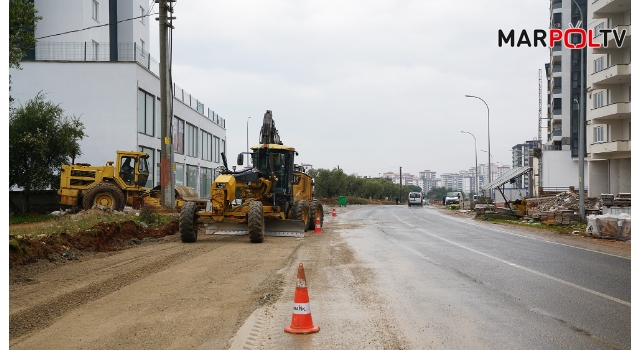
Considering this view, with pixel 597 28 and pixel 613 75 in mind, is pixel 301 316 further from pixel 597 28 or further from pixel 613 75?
pixel 597 28

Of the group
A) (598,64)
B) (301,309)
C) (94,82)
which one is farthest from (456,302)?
(598,64)

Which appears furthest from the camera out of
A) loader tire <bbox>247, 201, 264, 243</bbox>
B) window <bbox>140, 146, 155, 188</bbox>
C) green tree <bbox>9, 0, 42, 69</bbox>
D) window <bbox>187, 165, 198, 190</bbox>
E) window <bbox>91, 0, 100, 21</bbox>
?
window <bbox>187, 165, 198, 190</bbox>

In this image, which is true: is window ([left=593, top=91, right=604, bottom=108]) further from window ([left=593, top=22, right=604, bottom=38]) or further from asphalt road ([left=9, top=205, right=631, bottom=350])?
asphalt road ([left=9, top=205, right=631, bottom=350])

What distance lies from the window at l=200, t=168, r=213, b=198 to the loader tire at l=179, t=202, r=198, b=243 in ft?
123

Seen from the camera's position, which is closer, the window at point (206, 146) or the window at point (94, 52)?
the window at point (94, 52)

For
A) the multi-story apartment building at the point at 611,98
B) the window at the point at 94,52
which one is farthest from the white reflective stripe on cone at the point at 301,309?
the multi-story apartment building at the point at 611,98

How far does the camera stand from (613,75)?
46562 mm

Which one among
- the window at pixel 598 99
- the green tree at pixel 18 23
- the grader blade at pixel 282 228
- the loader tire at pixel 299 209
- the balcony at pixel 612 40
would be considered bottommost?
the grader blade at pixel 282 228

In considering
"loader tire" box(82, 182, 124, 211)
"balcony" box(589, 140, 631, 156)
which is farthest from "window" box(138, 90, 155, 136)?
"balcony" box(589, 140, 631, 156)

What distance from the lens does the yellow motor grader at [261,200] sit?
17.6m

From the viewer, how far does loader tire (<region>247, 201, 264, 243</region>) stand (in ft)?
56.5

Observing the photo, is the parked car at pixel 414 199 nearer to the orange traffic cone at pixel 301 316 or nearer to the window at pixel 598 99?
the window at pixel 598 99

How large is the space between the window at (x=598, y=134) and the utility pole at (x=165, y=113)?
42040 millimetres
